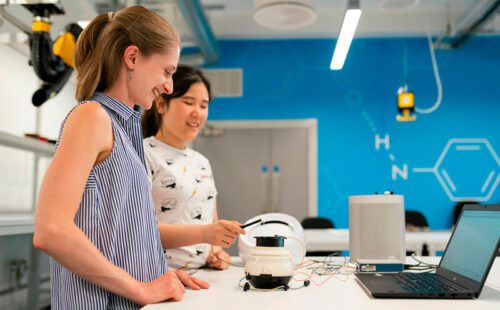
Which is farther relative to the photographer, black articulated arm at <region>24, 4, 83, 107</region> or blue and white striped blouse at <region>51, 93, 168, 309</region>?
black articulated arm at <region>24, 4, 83, 107</region>

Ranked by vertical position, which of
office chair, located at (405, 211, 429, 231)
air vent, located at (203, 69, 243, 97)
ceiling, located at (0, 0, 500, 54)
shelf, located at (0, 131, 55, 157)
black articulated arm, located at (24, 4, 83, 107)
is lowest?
office chair, located at (405, 211, 429, 231)

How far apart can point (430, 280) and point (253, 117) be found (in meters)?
4.33

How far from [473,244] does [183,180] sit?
2.86 feet

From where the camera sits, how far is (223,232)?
1286mm

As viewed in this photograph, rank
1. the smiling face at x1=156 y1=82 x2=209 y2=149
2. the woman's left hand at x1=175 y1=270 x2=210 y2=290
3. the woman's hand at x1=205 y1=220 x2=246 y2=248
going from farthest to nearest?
1. the smiling face at x1=156 y1=82 x2=209 y2=149
2. the woman's hand at x1=205 y1=220 x2=246 y2=248
3. the woman's left hand at x1=175 y1=270 x2=210 y2=290

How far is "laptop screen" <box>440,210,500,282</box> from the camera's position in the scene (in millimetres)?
1052

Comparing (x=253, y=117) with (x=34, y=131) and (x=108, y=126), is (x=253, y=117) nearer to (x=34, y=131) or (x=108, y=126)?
(x=34, y=131)

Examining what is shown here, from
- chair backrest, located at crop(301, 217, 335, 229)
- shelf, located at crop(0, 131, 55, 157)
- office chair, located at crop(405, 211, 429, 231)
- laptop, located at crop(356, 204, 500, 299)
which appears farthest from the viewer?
office chair, located at crop(405, 211, 429, 231)

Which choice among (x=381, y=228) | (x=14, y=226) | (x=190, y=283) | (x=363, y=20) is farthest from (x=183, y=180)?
(x=363, y=20)

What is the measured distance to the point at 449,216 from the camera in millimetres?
5164

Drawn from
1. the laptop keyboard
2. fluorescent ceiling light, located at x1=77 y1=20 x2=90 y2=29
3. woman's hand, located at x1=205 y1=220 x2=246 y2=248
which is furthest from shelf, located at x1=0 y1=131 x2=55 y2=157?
the laptop keyboard

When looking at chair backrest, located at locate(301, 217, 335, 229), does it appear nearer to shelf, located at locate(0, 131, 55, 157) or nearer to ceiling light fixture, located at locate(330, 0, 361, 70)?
ceiling light fixture, located at locate(330, 0, 361, 70)

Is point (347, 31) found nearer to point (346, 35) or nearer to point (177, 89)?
point (346, 35)

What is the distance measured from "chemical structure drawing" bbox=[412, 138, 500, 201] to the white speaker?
396 centimetres
